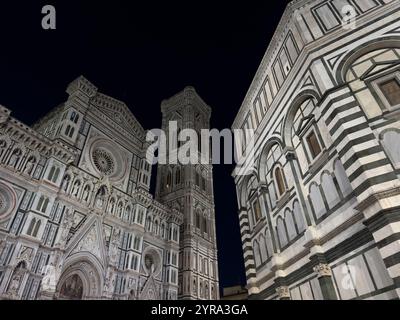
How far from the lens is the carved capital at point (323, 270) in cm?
839

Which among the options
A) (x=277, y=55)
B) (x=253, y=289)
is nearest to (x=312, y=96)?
(x=277, y=55)

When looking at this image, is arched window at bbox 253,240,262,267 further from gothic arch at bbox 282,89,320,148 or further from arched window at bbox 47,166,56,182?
arched window at bbox 47,166,56,182

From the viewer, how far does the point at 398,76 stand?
28.8ft

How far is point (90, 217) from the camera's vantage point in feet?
73.7

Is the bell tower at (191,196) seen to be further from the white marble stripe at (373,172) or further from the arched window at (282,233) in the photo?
the white marble stripe at (373,172)

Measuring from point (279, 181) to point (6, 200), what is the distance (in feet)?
55.8

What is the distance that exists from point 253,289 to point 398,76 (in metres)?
10.8

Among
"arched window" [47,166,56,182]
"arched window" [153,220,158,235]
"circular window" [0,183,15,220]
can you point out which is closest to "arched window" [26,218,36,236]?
"circular window" [0,183,15,220]

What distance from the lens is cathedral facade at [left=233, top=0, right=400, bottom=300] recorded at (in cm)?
724

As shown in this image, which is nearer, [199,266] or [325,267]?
[325,267]

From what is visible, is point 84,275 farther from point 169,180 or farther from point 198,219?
point 169,180

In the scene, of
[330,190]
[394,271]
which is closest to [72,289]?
[330,190]

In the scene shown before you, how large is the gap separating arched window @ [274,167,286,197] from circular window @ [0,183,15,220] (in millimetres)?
16544
